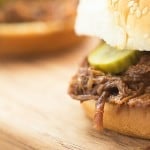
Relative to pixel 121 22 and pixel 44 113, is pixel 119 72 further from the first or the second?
pixel 44 113

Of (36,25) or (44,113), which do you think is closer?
(44,113)

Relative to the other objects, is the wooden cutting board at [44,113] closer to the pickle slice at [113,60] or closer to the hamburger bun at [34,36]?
the hamburger bun at [34,36]

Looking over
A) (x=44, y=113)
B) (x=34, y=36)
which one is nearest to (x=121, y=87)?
(x=44, y=113)

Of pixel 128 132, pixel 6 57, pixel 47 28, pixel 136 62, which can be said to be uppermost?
pixel 47 28

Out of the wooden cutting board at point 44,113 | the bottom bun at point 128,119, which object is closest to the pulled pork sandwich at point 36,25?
the wooden cutting board at point 44,113

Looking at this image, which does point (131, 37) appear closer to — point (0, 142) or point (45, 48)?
point (0, 142)

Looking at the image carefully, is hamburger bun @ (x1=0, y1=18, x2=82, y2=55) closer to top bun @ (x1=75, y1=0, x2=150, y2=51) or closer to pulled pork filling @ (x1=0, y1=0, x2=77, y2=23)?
pulled pork filling @ (x1=0, y1=0, x2=77, y2=23)

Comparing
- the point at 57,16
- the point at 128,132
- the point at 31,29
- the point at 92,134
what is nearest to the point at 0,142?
the point at 92,134

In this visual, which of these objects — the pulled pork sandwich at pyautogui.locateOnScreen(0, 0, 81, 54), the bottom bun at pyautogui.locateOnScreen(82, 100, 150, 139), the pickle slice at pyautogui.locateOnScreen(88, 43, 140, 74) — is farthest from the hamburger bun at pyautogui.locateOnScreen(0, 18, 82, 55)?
the bottom bun at pyautogui.locateOnScreen(82, 100, 150, 139)

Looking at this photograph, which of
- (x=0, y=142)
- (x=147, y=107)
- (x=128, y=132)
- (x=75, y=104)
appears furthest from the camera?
(x=75, y=104)
